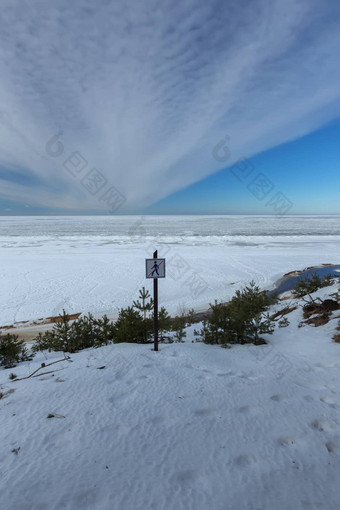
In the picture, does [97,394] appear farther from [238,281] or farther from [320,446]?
[238,281]

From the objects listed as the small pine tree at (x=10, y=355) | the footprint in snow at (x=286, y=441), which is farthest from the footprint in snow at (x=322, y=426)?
the small pine tree at (x=10, y=355)

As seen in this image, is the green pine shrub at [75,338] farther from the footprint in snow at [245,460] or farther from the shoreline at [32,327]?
the footprint in snow at [245,460]

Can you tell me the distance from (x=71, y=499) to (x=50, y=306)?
10708 millimetres

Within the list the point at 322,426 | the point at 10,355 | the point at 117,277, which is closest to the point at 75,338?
the point at 10,355

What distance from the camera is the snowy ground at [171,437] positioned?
1.90 meters

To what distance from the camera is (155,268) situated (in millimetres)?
4695

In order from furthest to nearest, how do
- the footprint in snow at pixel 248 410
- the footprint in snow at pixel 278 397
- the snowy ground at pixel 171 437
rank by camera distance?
the footprint in snow at pixel 278 397
the footprint in snow at pixel 248 410
the snowy ground at pixel 171 437

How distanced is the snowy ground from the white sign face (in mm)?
1441

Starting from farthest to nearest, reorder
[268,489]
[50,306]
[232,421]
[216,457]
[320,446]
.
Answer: [50,306]
[232,421]
[320,446]
[216,457]
[268,489]

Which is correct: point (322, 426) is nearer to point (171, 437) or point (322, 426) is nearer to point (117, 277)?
point (171, 437)

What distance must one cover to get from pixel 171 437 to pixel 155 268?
2.66 m

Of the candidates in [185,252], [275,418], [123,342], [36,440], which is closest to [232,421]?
[275,418]

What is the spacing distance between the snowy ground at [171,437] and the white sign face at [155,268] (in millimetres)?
1441

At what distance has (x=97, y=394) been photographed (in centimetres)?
322
